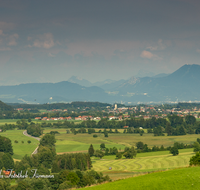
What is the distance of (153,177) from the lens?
916 inches

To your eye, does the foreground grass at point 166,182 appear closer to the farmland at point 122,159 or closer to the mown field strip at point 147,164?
the farmland at point 122,159

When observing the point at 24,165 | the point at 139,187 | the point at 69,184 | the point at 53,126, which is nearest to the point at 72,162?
the point at 24,165

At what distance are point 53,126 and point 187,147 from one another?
307 feet

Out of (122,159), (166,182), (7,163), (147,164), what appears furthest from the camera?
(122,159)

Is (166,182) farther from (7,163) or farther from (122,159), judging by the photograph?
(122,159)

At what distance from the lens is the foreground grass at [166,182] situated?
68.7 feet

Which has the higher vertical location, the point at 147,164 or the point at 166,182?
the point at 166,182

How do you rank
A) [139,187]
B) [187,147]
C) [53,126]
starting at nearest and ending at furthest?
[139,187] < [187,147] < [53,126]

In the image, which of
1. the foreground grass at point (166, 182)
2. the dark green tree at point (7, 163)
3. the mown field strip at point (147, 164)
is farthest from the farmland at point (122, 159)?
the foreground grass at point (166, 182)

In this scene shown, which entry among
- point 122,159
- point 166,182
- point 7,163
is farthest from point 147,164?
point 166,182

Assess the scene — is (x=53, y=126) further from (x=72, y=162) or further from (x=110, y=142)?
(x=72, y=162)

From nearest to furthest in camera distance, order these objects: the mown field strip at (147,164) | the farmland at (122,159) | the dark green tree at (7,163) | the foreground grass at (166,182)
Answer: the foreground grass at (166,182), the farmland at (122,159), the mown field strip at (147,164), the dark green tree at (7,163)

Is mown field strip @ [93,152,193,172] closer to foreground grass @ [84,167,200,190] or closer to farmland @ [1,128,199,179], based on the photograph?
farmland @ [1,128,199,179]

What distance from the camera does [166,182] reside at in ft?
70.6
